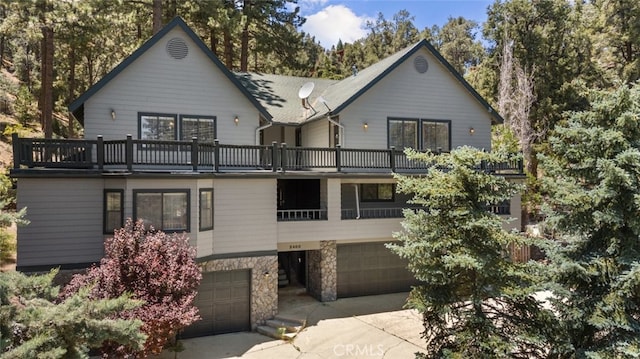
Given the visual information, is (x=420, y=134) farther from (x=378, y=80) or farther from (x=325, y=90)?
(x=325, y=90)

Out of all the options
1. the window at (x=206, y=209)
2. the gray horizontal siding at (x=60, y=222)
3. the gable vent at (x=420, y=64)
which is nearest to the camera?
the gray horizontal siding at (x=60, y=222)

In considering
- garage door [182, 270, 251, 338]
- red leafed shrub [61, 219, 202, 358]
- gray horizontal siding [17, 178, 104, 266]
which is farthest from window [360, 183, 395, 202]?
gray horizontal siding [17, 178, 104, 266]

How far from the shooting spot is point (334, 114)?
55.7 feet

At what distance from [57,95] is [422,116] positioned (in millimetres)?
35289

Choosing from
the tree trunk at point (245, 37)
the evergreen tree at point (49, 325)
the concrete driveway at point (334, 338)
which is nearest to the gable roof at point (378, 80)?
the concrete driveway at point (334, 338)

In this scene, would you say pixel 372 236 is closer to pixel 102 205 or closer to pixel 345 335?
pixel 345 335

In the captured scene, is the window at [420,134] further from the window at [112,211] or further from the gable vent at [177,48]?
the window at [112,211]

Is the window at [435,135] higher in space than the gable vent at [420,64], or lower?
lower

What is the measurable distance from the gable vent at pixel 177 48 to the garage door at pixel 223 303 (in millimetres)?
8226

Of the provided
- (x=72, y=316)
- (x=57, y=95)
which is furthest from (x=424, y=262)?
(x=57, y=95)

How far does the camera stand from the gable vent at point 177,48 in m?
14.8

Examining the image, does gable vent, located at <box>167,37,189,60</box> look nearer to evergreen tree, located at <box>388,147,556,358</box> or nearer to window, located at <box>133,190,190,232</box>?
window, located at <box>133,190,190,232</box>

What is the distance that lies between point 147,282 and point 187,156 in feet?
16.1

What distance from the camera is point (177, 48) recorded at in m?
14.9
